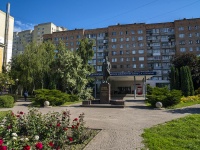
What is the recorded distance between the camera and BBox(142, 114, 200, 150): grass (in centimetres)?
564

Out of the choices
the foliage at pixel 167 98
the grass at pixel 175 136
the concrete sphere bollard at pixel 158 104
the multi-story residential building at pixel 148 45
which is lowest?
the grass at pixel 175 136

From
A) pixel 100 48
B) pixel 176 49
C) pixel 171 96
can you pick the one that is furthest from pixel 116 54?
pixel 171 96

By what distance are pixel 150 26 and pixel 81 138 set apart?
210 ft

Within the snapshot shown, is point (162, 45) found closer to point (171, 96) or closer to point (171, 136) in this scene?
point (171, 96)

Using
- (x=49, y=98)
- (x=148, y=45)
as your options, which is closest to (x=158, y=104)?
(x=49, y=98)

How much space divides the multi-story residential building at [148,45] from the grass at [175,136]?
5420 centimetres

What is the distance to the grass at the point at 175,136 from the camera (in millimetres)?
5641

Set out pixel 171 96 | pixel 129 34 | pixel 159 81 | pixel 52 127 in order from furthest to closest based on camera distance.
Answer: pixel 129 34
pixel 159 81
pixel 171 96
pixel 52 127

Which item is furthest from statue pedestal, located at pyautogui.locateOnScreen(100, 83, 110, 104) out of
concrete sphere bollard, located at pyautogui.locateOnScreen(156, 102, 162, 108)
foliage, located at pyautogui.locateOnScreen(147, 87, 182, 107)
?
concrete sphere bollard, located at pyautogui.locateOnScreen(156, 102, 162, 108)

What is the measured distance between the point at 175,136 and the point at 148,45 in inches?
2377

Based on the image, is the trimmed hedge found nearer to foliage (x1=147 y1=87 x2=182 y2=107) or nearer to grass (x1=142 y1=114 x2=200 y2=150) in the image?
foliage (x1=147 y1=87 x2=182 y2=107)

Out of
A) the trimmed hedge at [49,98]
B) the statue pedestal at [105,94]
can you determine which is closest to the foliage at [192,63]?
the statue pedestal at [105,94]

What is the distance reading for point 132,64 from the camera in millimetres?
64125

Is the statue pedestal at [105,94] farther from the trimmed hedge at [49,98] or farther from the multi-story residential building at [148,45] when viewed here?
the multi-story residential building at [148,45]
